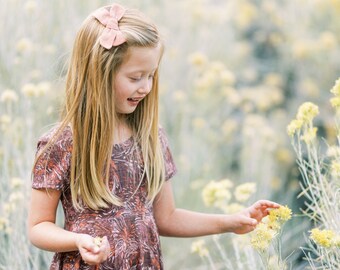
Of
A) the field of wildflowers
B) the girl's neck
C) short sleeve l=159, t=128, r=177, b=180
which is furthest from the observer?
the field of wildflowers

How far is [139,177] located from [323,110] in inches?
112

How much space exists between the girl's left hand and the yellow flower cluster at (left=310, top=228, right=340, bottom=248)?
9.4 inches

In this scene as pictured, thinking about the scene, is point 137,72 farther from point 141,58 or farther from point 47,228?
point 47,228

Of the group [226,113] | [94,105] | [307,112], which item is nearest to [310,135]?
[307,112]

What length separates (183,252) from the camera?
328 cm

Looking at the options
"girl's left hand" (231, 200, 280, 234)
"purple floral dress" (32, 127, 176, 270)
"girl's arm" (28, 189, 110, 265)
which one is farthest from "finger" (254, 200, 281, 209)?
"girl's arm" (28, 189, 110, 265)

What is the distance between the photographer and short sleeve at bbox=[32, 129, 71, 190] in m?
1.82

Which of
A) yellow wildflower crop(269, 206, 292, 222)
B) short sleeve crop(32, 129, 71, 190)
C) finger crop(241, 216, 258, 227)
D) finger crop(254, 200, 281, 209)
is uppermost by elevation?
short sleeve crop(32, 129, 71, 190)

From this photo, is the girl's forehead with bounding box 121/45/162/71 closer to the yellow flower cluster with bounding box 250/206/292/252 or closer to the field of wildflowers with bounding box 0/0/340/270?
the field of wildflowers with bounding box 0/0/340/270

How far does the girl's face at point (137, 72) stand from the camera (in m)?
1.82

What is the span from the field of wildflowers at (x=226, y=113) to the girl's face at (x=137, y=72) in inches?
7.2

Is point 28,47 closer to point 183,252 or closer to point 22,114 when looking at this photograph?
point 22,114

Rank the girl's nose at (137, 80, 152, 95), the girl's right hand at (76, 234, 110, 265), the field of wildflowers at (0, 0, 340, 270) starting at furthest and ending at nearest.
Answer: the field of wildflowers at (0, 0, 340, 270), the girl's nose at (137, 80, 152, 95), the girl's right hand at (76, 234, 110, 265)

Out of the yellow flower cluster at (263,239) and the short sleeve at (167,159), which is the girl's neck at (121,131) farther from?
the yellow flower cluster at (263,239)
